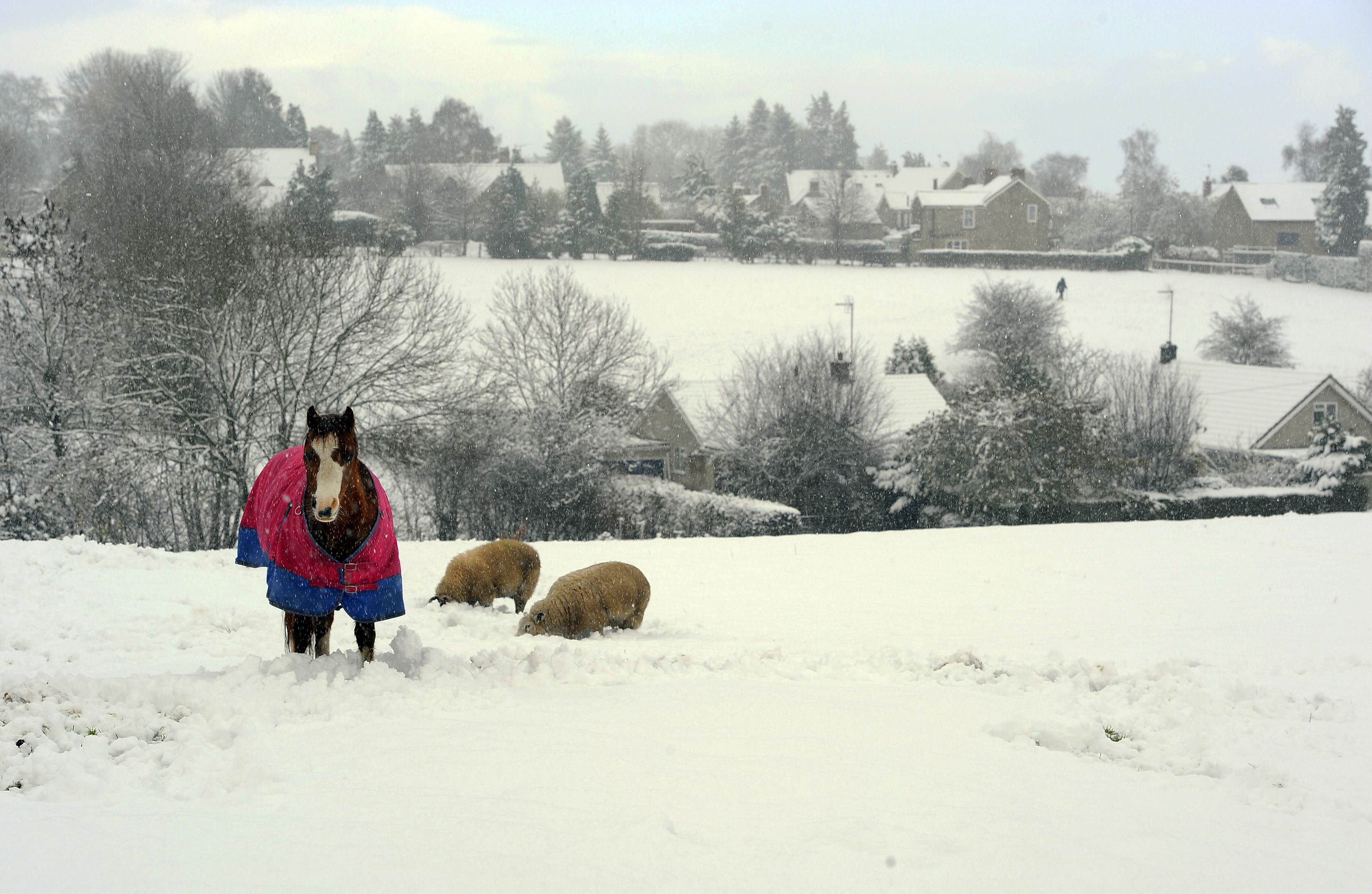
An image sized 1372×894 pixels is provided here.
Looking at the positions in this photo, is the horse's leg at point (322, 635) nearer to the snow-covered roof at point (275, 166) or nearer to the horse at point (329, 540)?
the horse at point (329, 540)

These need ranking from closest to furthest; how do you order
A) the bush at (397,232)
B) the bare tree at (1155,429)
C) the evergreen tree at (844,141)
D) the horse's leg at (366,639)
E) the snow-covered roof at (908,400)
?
the horse's leg at (366,639), the bare tree at (1155,429), the snow-covered roof at (908,400), the bush at (397,232), the evergreen tree at (844,141)

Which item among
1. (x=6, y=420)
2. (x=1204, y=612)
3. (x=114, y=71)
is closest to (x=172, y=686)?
(x=1204, y=612)

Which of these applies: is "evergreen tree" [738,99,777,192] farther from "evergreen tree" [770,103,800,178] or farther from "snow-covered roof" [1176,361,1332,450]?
"snow-covered roof" [1176,361,1332,450]

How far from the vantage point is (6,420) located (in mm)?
23766

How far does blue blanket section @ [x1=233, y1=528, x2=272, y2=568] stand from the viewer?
304 inches

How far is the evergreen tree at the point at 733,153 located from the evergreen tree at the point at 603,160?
1474 centimetres

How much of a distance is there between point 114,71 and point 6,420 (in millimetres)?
34605

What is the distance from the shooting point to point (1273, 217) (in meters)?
81.3

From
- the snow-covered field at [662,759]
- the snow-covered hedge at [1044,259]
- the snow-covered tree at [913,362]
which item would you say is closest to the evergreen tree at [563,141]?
the snow-covered hedge at [1044,259]

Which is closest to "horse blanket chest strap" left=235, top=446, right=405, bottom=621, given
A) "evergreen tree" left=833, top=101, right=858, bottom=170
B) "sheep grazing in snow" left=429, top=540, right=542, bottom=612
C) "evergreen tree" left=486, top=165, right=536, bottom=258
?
"sheep grazing in snow" left=429, top=540, right=542, bottom=612

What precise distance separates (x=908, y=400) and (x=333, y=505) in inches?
1344

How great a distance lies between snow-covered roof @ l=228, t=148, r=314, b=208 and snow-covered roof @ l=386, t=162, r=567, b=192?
6.90m

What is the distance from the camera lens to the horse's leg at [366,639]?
7.27m

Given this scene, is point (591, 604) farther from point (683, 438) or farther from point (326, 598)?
point (683, 438)
